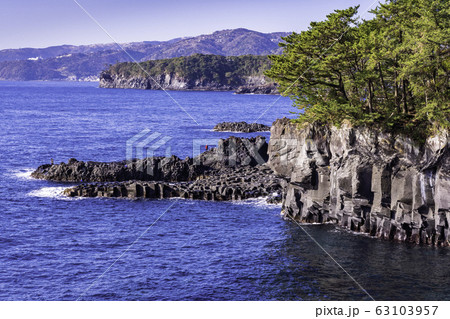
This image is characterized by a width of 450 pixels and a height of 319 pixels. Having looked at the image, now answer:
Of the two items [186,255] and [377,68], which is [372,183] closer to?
[377,68]

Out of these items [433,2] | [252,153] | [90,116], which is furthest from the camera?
[90,116]

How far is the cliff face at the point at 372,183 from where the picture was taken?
176 ft

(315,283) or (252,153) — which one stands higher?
(252,153)

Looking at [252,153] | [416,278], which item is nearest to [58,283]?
[416,278]

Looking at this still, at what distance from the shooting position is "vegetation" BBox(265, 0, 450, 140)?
54.1 meters

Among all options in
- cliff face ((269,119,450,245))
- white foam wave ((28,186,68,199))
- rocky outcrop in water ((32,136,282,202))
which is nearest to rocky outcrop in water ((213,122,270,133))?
rocky outcrop in water ((32,136,282,202))

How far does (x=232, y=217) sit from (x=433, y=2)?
3394 cm

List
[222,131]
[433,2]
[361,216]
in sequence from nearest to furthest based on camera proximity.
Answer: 1. [433,2]
2. [361,216]
3. [222,131]

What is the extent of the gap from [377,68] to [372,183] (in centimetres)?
1326

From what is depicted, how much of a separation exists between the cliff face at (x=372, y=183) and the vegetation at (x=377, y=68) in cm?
187

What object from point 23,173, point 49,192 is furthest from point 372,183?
point 23,173

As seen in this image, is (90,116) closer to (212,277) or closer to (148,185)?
(148,185)

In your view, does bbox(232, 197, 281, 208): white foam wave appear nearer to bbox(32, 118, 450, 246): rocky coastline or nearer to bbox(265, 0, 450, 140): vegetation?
bbox(32, 118, 450, 246): rocky coastline

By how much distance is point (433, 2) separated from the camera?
53875mm
